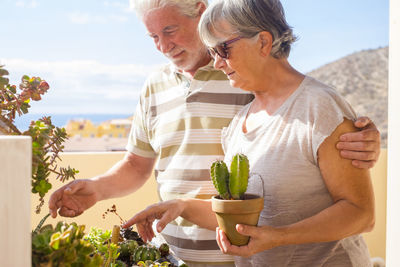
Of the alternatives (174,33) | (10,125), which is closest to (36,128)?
(10,125)

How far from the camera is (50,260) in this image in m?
0.63

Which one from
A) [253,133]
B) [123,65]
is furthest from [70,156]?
[123,65]

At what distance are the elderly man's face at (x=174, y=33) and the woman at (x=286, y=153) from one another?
1.15 ft

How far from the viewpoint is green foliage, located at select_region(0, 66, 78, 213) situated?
77 centimetres

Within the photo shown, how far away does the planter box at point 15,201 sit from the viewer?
542mm

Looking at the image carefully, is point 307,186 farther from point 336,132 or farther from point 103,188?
point 103,188

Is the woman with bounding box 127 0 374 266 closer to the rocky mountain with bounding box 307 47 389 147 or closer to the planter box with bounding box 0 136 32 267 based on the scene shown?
the planter box with bounding box 0 136 32 267

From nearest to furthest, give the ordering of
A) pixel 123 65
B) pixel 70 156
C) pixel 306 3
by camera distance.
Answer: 1. pixel 70 156
2. pixel 306 3
3. pixel 123 65

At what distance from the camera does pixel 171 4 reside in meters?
1.58

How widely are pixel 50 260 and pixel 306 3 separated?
51.7 meters

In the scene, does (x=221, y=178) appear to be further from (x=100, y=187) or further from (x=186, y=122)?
(x=100, y=187)

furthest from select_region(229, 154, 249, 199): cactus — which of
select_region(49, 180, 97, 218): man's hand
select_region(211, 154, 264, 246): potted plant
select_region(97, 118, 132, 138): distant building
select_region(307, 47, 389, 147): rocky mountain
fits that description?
select_region(307, 47, 389, 147): rocky mountain

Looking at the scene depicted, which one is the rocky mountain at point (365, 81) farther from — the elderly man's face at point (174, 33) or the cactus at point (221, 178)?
the cactus at point (221, 178)

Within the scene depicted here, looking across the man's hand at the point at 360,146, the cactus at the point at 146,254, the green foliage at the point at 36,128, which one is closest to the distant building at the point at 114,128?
the cactus at the point at 146,254
